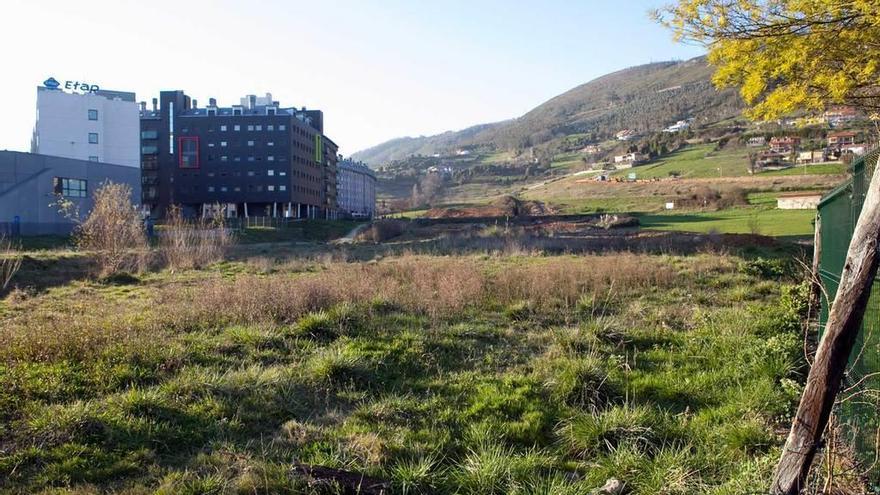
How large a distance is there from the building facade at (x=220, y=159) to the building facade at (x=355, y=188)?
124ft

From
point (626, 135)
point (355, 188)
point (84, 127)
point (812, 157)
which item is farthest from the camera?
point (626, 135)

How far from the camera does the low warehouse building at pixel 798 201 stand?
A: 52.4 m

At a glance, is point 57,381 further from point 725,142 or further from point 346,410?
point 725,142

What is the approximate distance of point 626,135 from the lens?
16175 centimetres

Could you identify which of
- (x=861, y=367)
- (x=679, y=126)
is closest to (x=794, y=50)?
(x=861, y=367)

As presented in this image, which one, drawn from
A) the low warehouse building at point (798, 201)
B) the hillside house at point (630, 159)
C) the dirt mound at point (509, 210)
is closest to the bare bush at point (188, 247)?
the dirt mound at point (509, 210)

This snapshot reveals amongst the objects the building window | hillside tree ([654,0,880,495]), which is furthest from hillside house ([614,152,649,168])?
hillside tree ([654,0,880,495])

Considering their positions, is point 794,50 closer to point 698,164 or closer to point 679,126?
point 698,164

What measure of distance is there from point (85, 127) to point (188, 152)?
1463cm

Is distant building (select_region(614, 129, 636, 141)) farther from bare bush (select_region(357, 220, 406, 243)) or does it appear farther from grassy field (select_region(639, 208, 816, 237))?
bare bush (select_region(357, 220, 406, 243))

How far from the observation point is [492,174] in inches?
6383

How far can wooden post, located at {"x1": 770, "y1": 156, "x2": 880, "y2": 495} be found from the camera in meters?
2.83

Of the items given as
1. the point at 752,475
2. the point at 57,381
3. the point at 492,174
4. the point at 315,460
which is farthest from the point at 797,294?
the point at 492,174

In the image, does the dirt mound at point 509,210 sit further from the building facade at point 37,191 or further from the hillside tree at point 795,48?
the hillside tree at point 795,48
